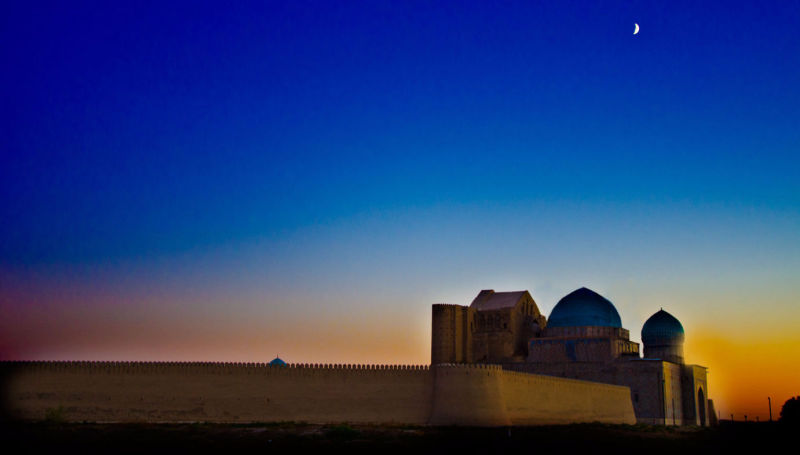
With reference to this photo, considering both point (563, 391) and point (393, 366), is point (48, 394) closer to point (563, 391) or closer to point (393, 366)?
point (393, 366)

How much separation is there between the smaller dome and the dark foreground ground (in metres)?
16.4

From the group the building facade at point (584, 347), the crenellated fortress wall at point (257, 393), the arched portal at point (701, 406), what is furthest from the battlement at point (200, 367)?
the arched portal at point (701, 406)

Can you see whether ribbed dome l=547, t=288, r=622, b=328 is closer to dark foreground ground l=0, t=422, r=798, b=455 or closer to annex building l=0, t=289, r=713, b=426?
annex building l=0, t=289, r=713, b=426

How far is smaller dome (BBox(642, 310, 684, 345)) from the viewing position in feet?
202

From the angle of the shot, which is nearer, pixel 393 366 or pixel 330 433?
pixel 330 433

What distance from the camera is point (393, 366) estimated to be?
43.8 metres

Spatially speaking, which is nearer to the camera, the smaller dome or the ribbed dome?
the ribbed dome

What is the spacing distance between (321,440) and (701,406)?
33.6 m

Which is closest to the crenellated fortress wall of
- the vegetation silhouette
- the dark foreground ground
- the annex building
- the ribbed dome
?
the annex building

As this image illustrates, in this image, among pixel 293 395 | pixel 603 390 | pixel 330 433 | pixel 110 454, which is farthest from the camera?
pixel 603 390

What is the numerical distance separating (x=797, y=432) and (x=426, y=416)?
28399 millimetres

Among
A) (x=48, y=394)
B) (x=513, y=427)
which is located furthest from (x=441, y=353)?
(x=48, y=394)

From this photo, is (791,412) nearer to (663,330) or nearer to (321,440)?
(663,330)

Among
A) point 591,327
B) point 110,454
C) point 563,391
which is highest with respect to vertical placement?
point 591,327
